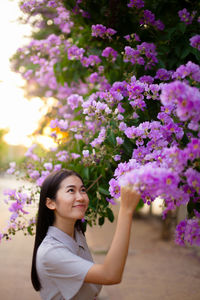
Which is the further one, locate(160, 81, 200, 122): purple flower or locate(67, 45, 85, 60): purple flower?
locate(67, 45, 85, 60): purple flower

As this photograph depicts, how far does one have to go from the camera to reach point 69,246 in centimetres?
154

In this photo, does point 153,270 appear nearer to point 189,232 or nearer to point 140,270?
point 140,270

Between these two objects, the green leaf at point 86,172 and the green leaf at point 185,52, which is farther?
the green leaf at point 86,172

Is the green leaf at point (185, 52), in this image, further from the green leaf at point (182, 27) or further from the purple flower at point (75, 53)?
the purple flower at point (75, 53)

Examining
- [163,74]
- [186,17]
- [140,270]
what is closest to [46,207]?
[163,74]

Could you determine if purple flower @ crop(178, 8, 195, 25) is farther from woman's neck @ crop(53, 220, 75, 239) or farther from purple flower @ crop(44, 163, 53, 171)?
woman's neck @ crop(53, 220, 75, 239)

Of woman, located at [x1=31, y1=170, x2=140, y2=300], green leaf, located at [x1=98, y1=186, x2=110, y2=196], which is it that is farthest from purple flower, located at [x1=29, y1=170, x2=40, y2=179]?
woman, located at [x1=31, y1=170, x2=140, y2=300]

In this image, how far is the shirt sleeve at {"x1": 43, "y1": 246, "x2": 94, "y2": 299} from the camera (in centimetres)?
130

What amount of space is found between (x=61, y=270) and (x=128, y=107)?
120 centimetres

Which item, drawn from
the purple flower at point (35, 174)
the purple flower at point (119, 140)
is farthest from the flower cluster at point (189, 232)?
the purple flower at point (35, 174)

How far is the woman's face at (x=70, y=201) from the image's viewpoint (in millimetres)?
1532

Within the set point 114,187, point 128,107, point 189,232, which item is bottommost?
point 189,232

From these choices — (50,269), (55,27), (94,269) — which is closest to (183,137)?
(94,269)

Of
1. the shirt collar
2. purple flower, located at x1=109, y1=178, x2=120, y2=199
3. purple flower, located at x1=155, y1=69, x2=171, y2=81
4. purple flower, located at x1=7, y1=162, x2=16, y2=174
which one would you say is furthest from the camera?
purple flower, located at x1=7, y1=162, x2=16, y2=174
